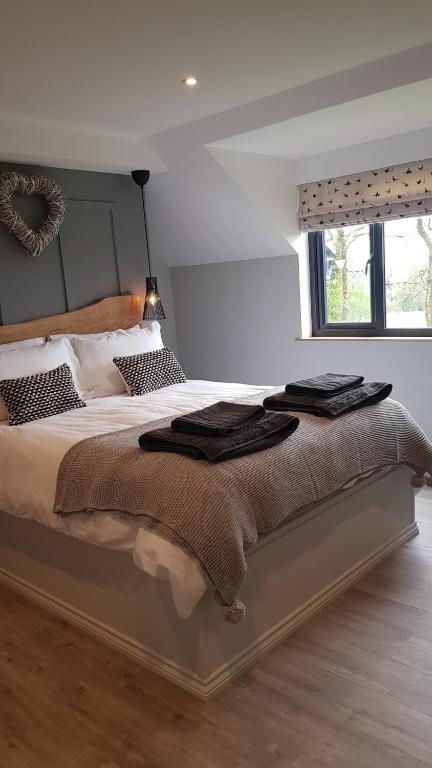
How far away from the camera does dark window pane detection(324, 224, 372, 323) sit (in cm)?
460

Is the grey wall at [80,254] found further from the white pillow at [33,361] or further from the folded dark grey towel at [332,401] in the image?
the folded dark grey towel at [332,401]

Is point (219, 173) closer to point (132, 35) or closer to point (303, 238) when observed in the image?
point (303, 238)

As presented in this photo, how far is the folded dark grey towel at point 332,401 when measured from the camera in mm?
2820

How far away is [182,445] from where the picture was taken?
2.35m

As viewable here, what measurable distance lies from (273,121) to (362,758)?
3.05m

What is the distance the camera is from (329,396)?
9.60 ft

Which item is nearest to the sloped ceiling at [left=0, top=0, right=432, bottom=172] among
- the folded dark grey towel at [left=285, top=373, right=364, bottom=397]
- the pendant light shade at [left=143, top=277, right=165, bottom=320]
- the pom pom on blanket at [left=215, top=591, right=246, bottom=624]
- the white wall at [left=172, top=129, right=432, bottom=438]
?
the white wall at [left=172, top=129, right=432, bottom=438]

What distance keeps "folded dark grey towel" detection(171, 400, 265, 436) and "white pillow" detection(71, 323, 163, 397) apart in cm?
136

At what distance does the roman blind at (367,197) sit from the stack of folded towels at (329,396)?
164 centimetres

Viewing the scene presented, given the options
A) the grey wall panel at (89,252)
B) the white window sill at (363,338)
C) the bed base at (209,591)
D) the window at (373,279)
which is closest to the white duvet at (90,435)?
the bed base at (209,591)

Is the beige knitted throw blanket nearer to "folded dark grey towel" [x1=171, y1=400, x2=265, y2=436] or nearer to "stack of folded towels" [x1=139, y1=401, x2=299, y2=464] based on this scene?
"stack of folded towels" [x1=139, y1=401, x2=299, y2=464]

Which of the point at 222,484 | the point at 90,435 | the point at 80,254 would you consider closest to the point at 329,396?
the point at 222,484

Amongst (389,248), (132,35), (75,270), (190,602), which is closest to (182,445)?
(190,602)

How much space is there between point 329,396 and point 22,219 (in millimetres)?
2263
